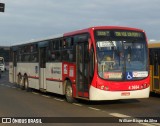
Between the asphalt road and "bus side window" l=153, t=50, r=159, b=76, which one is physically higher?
Answer: "bus side window" l=153, t=50, r=159, b=76

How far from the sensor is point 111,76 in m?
14.7

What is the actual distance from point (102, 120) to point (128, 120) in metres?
0.73

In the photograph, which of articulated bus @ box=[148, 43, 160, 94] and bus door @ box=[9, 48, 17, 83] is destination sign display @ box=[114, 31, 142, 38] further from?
bus door @ box=[9, 48, 17, 83]

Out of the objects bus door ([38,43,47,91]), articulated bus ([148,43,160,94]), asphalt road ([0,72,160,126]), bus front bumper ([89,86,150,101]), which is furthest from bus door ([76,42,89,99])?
bus door ([38,43,47,91])

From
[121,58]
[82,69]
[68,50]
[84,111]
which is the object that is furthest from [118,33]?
[84,111]

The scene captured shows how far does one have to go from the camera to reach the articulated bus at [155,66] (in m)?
18.2

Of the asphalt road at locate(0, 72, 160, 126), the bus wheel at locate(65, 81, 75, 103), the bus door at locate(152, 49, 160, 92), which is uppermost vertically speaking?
the bus door at locate(152, 49, 160, 92)

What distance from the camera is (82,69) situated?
51.0 ft

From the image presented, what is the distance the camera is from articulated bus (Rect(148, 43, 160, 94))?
1825cm

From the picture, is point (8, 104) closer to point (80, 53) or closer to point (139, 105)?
point (80, 53)

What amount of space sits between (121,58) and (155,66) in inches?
157

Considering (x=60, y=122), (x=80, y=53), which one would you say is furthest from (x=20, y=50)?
(x=60, y=122)

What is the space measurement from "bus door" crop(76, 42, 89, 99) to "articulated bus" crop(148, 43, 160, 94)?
422 centimetres

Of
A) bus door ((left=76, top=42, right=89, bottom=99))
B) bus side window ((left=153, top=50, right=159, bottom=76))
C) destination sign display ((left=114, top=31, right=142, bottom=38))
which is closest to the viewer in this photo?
bus door ((left=76, top=42, right=89, bottom=99))
